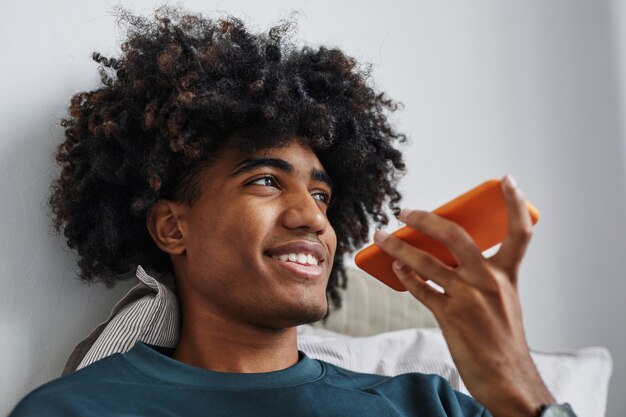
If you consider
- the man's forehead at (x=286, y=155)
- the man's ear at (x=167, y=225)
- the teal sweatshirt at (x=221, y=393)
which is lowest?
the teal sweatshirt at (x=221, y=393)

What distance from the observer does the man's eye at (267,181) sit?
1320 millimetres

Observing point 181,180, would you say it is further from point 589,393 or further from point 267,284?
point 589,393

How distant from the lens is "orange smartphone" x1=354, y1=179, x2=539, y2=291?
40.9 inches

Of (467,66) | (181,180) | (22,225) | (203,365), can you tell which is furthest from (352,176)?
(467,66)

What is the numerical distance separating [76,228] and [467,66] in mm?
1123

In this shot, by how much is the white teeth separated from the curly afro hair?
0.19 metres

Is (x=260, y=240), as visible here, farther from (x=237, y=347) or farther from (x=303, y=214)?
(x=237, y=347)

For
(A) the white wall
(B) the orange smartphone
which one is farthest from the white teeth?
(A) the white wall

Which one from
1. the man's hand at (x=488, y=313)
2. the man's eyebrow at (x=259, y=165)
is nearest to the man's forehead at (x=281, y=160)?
the man's eyebrow at (x=259, y=165)

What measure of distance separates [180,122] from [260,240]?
23cm

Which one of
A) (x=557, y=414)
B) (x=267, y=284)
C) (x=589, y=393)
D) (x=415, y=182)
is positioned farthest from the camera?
(x=415, y=182)

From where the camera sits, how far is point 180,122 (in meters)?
1.31

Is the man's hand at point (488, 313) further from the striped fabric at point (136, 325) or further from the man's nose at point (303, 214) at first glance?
the striped fabric at point (136, 325)

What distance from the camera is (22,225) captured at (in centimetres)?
138
